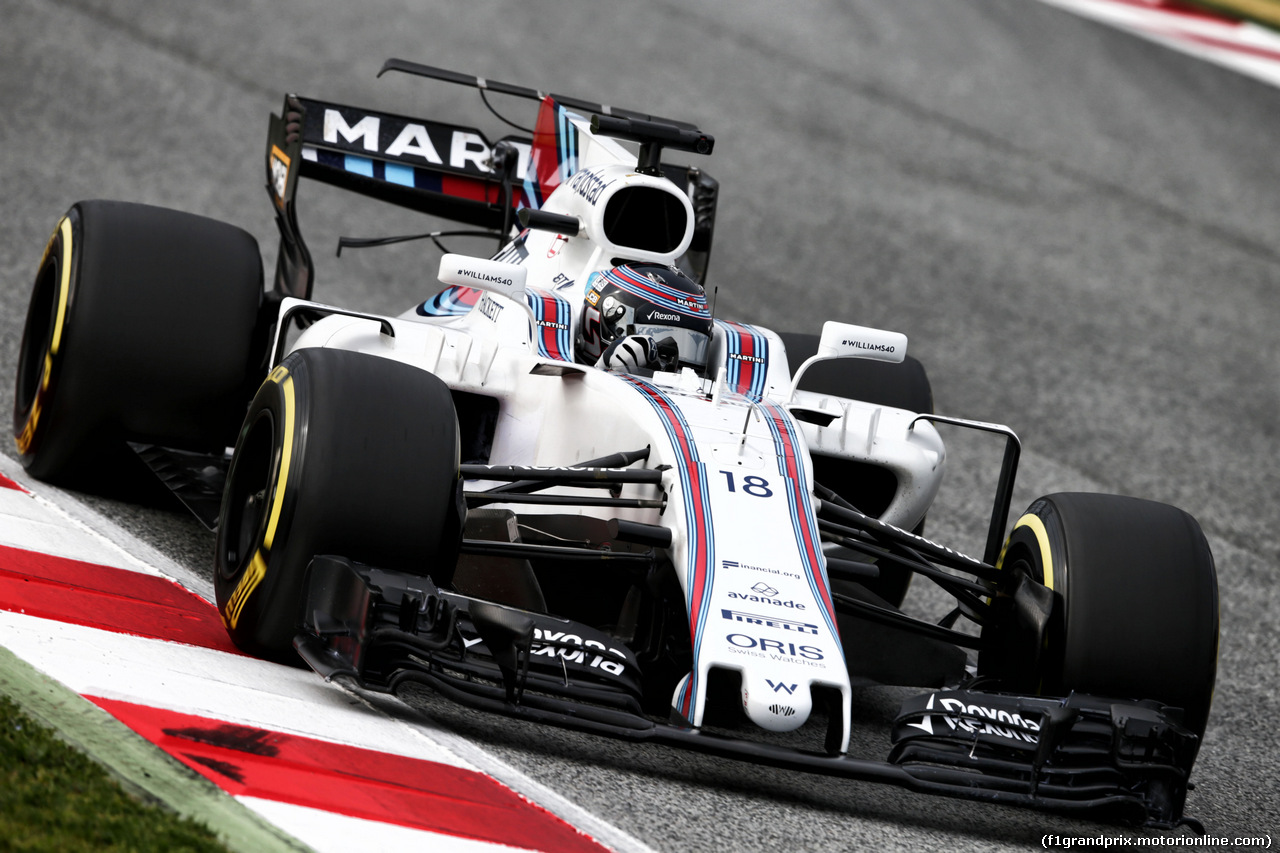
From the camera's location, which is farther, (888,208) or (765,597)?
(888,208)

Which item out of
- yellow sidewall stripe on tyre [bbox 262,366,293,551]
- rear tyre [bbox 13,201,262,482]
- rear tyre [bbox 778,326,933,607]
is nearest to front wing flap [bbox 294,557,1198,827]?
yellow sidewall stripe on tyre [bbox 262,366,293,551]

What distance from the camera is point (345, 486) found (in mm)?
Answer: 4332

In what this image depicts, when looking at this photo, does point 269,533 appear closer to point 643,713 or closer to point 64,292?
point 643,713

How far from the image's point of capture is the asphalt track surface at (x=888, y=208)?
17.4 ft

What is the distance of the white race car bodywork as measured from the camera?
4.24 metres

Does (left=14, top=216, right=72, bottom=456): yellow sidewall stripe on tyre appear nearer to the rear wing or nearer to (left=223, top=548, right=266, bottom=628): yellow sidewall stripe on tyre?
the rear wing

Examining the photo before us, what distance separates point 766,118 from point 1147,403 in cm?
617

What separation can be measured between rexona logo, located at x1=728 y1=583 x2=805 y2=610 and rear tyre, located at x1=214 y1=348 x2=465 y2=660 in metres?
0.82

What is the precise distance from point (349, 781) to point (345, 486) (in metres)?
0.93

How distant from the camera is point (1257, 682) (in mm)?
6855

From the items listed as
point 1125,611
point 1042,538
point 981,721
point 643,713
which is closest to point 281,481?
point 643,713

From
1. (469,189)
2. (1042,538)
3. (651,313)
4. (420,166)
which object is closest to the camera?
(1042,538)

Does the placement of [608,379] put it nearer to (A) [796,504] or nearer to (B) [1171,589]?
(A) [796,504]

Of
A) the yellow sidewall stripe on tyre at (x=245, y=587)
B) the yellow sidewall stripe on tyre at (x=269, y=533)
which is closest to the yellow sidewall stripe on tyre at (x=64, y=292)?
the yellow sidewall stripe on tyre at (x=269, y=533)
